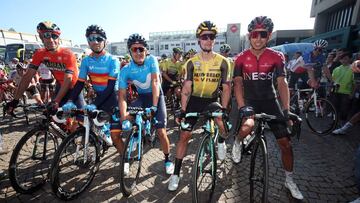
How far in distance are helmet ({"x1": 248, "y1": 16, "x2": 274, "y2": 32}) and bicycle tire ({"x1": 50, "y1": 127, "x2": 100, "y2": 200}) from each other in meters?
3.43

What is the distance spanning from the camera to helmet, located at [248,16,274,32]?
Result: 11.4 feet

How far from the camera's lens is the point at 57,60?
423cm

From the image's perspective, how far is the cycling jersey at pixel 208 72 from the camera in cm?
364

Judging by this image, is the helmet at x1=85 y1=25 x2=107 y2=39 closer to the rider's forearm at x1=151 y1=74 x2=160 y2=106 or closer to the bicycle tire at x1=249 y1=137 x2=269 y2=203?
the rider's forearm at x1=151 y1=74 x2=160 y2=106

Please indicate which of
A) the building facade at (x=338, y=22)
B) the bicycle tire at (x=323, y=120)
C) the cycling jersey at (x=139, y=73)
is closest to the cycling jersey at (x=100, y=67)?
the cycling jersey at (x=139, y=73)

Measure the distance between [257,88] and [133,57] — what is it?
2357 mm

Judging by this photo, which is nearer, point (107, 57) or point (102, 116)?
point (102, 116)

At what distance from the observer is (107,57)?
415 cm

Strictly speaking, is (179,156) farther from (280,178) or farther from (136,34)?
(136,34)

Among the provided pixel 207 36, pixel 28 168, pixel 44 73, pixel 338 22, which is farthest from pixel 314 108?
pixel 338 22

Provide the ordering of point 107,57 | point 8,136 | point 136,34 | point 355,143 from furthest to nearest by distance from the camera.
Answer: point 8,136 → point 355,143 → point 107,57 → point 136,34

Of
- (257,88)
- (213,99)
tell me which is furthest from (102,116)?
(257,88)

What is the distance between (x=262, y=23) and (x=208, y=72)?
1.22 meters

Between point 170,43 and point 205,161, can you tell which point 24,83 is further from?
point 170,43
